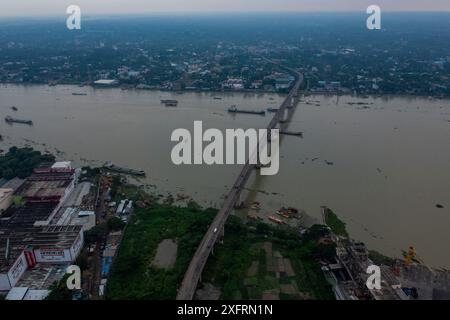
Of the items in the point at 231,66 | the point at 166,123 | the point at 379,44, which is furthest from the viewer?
the point at 379,44

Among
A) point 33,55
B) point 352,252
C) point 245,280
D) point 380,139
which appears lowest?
point 245,280

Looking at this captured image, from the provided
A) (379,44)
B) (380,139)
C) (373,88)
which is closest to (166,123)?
(380,139)

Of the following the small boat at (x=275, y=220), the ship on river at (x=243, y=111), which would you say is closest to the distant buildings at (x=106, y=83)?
the ship on river at (x=243, y=111)

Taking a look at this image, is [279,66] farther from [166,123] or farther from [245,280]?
[245,280]

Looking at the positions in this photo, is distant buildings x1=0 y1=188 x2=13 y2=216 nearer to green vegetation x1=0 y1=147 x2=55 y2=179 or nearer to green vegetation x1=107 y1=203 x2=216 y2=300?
green vegetation x1=0 y1=147 x2=55 y2=179
